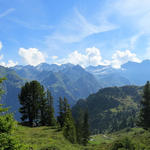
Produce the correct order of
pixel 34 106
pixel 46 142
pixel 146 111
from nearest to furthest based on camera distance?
1. pixel 46 142
2. pixel 146 111
3. pixel 34 106

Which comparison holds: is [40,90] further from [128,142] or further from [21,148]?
[21,148]

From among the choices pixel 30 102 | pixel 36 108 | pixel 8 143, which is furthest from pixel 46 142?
pixel 30 102

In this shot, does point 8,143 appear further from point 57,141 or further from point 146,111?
point 146,111

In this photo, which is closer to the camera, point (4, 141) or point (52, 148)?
point (4, 141)

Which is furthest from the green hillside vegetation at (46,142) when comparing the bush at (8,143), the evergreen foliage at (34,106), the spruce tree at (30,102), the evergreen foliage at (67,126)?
the evergreen foliage at (34,106)

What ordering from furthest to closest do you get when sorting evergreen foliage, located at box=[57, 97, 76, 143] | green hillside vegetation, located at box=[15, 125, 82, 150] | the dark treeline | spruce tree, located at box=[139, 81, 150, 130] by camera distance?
the dark treeline
spruce tree, located at box=[139, 81, 150, 130]
evergreen foliage, located at box=[57, 97, 76, 143]
green hillside vegetation, located at box=[15, 125, 82, 150]

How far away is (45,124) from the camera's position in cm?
6131

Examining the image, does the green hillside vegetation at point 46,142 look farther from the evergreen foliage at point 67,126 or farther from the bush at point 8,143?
the bush at point 8,143

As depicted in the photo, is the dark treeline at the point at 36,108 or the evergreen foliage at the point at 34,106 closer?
the dark treeline at the point at 36,108

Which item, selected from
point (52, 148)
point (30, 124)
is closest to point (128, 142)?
point (52, 148)

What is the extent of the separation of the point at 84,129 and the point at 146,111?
3458 centimetres

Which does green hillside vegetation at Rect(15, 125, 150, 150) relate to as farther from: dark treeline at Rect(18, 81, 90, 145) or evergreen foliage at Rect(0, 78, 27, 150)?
dark treeline at Rect(18, 81, 90, 145)

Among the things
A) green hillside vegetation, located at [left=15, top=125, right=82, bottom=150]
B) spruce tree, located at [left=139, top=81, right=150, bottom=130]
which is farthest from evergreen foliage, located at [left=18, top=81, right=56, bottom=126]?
spruce tree, located at [left=139, top=81, right=150, bottom=130]

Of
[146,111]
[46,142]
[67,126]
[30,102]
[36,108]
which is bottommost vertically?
[46,142]
